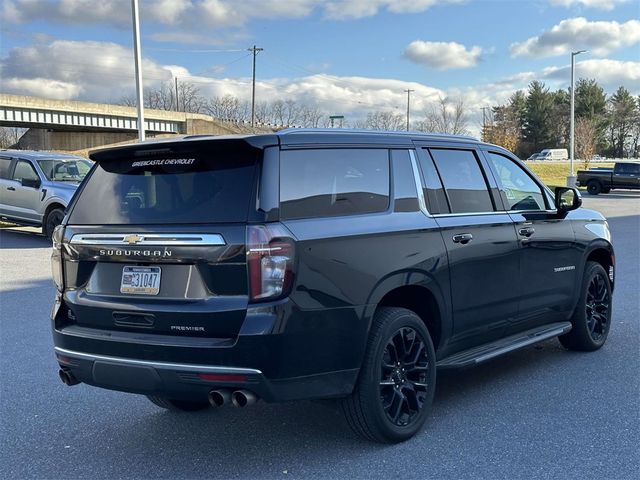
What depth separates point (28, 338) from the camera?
22.0 feet

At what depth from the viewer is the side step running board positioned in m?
4.53

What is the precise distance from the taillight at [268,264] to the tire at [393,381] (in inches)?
29.7

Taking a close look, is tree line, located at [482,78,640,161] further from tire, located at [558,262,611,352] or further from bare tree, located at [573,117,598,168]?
tire, located at [558,262,611,352]

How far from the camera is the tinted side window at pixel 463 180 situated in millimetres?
4738

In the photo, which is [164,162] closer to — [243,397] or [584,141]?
[243,397]

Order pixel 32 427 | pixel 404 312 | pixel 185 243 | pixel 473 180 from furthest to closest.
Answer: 1. pixel 473 180
2. pixel 32 427
3. pixel 404 312
4. pixel 185 243

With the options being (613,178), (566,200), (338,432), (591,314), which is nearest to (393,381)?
(338,432)

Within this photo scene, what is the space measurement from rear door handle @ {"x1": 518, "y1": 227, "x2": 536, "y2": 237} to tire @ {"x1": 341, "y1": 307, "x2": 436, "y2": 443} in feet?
4.63

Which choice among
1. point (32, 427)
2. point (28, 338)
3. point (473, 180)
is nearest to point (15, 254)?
point (28, 338)

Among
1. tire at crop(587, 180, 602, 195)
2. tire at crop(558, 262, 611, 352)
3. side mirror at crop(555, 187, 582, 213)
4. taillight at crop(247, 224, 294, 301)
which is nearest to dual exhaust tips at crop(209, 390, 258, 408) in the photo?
taillight at crop(247, 224, 294, 301)

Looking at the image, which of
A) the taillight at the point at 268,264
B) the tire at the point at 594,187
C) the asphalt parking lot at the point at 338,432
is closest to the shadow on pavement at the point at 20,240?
the asphalt parking lot at the point at 338,432

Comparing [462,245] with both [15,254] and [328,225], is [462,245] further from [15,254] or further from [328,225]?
[15,254]

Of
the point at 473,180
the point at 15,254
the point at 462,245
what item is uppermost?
the point at 473,180

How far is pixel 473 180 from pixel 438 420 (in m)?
1.78
